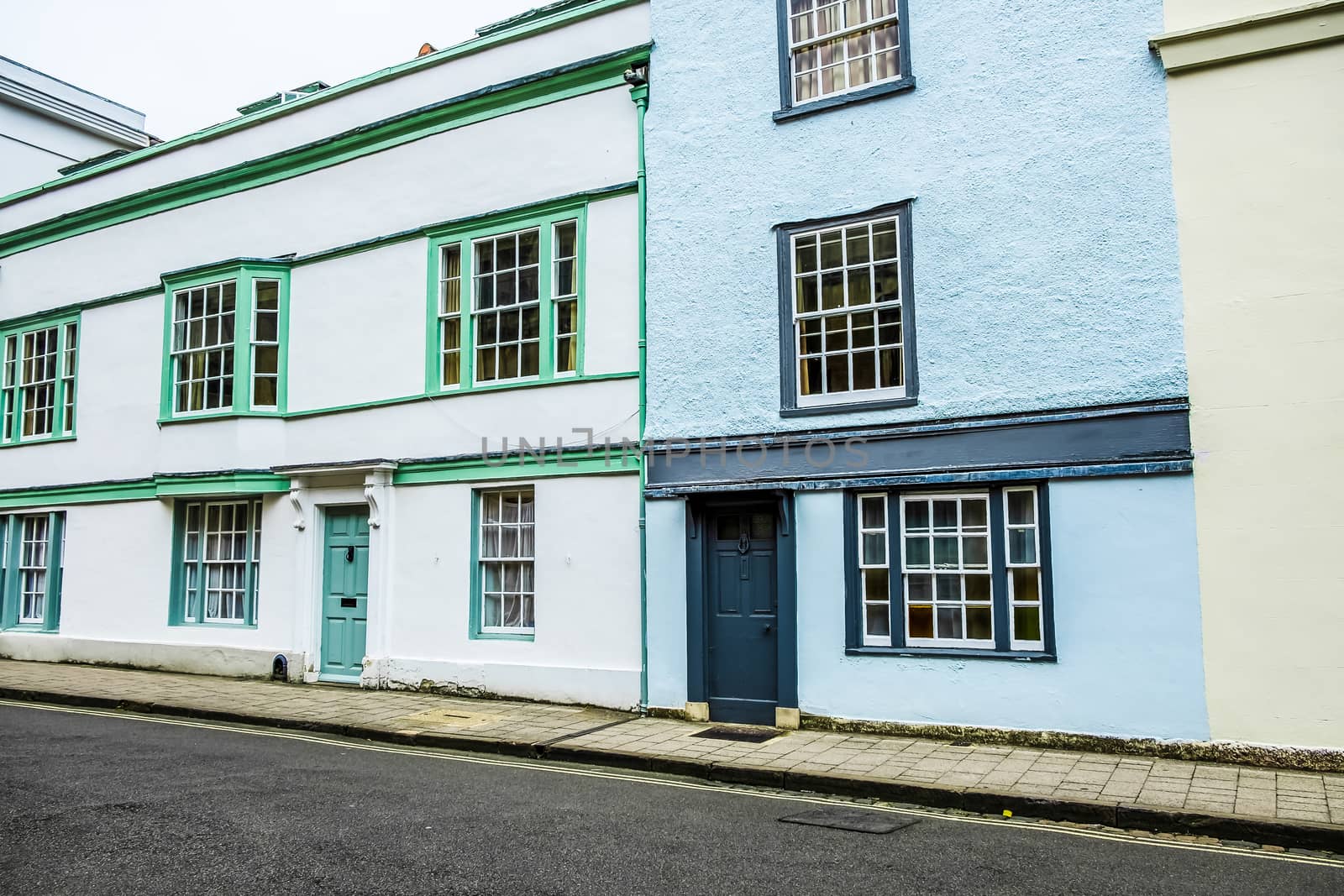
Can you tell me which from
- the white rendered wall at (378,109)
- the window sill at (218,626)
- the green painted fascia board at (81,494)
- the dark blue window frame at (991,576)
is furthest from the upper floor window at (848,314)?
the green painted fascia board at (81,494)

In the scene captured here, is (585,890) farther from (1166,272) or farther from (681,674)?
(1166,272)

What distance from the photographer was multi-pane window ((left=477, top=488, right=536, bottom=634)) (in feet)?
42.5

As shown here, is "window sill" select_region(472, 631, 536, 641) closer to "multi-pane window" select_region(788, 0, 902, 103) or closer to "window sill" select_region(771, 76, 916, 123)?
"window sill" select_region(771, 76, 916, 123)

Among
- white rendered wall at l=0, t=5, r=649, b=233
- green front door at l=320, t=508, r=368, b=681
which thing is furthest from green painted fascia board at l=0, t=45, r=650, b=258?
green front door at l=320, t=508, r=368, b=681

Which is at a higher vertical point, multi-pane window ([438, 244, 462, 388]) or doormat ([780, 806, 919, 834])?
multi-pane window ([438, 244, 462, 388])

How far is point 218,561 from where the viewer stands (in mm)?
15648

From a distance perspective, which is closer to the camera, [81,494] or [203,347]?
[203,347]

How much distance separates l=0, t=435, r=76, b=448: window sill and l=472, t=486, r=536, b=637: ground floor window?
340 inches

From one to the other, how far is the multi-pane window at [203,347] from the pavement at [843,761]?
14.2 ft

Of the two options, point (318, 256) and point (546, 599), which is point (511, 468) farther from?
point (318, 256)

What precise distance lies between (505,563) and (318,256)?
5356 mm

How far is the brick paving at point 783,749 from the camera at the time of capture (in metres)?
A: 7.74

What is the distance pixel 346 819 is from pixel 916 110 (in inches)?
328

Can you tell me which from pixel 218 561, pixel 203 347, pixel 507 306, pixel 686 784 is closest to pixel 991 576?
pixel 686 784
